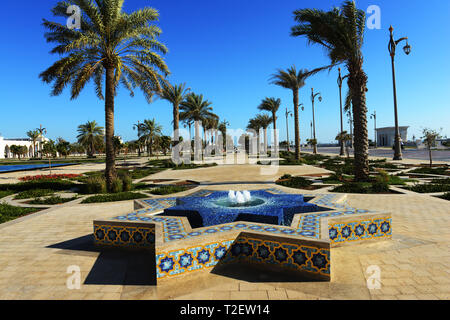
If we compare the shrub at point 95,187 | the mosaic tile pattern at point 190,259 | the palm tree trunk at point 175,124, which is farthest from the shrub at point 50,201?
the palm tree trunk at point 175,124

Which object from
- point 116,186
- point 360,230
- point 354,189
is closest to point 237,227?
point 360,230

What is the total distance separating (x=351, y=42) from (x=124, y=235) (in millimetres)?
13541

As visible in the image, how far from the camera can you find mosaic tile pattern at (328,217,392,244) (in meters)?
5.06

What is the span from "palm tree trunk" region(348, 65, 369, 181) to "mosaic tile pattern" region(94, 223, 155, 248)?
39.1 ft

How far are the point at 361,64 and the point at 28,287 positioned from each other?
15344 millimetres

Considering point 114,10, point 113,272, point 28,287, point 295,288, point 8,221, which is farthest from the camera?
point 114,10

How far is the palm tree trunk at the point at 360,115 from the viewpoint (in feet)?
43.0

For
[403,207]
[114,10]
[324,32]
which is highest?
[114,10]

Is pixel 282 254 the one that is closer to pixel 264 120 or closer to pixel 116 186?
pixel 116 186

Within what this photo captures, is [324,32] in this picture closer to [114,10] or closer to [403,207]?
[403,207]

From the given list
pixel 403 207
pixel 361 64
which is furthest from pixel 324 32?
pixel 403 207

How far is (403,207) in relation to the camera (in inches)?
327

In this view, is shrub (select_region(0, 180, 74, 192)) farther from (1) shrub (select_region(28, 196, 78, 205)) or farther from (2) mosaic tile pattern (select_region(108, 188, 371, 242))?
(2) mosaic tile pattern (select_region(108, 188, 371, 242))
